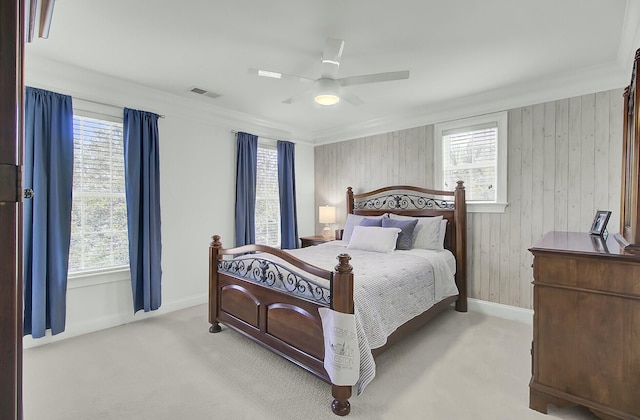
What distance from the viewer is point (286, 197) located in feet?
16.5

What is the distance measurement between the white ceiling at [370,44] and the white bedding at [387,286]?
187cm

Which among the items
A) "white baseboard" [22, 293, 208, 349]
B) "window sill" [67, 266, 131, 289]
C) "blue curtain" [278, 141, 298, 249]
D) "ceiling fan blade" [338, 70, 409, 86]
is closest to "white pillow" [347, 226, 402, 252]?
"blue curtain" [278, 141, 298, 249]

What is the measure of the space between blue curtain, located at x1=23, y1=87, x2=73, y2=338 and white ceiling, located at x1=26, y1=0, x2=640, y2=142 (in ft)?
1.71

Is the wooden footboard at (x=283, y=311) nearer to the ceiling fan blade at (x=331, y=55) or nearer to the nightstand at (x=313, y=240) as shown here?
the ceiling fan blade at (x=331, y=55)

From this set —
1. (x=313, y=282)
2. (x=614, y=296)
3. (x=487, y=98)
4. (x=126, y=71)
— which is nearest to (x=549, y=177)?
(x=487, y=98)

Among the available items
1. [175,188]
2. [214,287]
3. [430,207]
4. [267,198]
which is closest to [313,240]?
[267,198]

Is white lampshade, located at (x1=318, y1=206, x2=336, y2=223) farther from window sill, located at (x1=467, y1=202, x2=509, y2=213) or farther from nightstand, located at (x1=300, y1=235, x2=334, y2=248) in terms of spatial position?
window sill, located at (x1=467, y1=202, x2=509, y2=213)

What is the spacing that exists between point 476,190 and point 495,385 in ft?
7.51

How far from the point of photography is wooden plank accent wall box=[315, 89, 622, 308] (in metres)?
3.00

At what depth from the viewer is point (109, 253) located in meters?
3.34

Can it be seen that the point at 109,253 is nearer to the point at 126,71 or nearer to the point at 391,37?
the point at 126,71

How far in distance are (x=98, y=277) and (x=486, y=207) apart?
14.5 ft

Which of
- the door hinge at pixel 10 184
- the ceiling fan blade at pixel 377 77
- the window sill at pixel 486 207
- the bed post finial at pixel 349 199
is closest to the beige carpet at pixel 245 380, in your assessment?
the window sill at pixel 486 207

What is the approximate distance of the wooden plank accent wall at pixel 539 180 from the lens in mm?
3000
